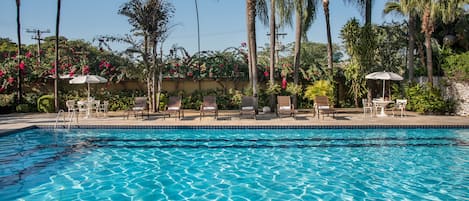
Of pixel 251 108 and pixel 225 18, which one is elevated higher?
pixel 225 18

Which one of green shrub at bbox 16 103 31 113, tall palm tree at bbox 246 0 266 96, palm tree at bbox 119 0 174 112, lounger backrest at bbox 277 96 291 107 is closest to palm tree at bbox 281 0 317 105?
tall palm tree at bbox 246 0 266 96

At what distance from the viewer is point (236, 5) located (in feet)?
52.4

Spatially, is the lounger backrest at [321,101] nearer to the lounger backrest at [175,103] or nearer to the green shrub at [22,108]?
the lounger backrest at [175,103]

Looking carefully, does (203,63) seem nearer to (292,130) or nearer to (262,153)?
(292,130)

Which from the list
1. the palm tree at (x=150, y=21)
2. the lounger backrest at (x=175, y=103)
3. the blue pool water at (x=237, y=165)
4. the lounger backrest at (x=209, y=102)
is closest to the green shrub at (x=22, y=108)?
the palm tree at (x=150, y=21)

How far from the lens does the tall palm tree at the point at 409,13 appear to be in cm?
1306

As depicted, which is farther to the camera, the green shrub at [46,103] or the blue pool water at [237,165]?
the green shrub at [46,103]

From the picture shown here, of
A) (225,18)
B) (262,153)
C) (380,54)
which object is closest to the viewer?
(262,153)

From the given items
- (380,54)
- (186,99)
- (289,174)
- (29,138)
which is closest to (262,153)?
(289,174)

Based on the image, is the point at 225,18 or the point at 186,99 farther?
the point at 225,18

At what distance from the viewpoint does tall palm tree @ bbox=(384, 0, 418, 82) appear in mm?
13062

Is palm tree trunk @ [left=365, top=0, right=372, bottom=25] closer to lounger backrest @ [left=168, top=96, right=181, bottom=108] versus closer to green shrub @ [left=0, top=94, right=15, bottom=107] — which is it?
lounger backrest @ [left=168, top=96, right=181, bottom=108]

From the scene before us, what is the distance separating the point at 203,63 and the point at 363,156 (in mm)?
10567

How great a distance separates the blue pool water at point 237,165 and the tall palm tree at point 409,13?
16.1 feet
